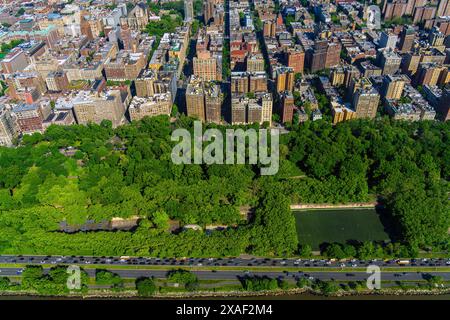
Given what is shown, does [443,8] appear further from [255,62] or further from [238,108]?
[238,108]

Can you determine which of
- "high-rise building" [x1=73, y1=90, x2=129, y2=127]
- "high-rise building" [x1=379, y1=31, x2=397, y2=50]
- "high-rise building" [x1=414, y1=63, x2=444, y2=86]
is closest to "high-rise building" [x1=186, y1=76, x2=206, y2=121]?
"high-rise building" [x1=73, y1=90, x2=129, y2=127]

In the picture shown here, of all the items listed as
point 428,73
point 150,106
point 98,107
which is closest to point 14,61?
point 98,107

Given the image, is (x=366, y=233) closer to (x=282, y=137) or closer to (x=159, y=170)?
(x=282, y=137)

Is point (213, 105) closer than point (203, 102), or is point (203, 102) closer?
point (213, 105)

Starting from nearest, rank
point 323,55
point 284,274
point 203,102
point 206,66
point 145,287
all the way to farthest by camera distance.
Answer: point 145,287 < point 284,274 < point 203,102 < point 206,66 < point 323,55

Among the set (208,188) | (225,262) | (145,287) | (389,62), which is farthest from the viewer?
(389,62)

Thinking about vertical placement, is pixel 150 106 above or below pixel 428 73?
below

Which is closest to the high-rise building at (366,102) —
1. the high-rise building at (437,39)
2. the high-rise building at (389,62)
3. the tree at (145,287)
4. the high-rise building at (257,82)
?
the high-rise building at (389,62)
